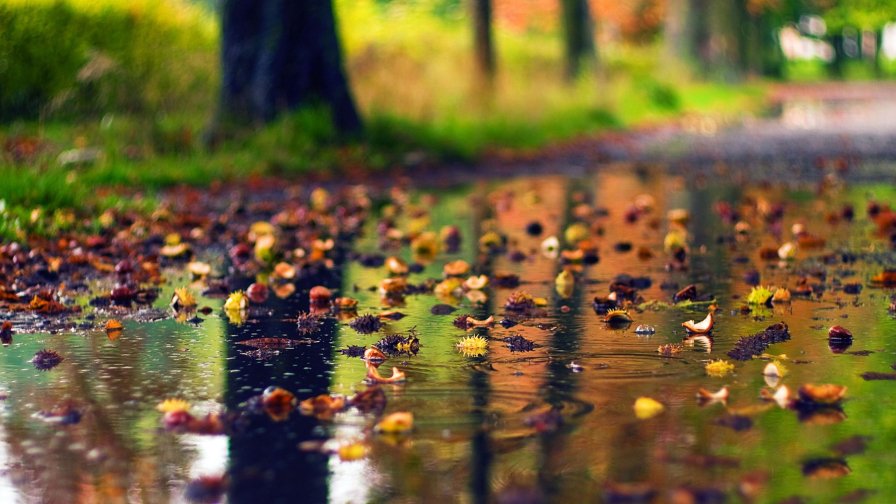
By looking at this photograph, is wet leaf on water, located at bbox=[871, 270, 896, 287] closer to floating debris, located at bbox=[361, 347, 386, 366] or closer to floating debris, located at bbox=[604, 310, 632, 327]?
floating debris, located at bbox=[604, 310, 632, 327]

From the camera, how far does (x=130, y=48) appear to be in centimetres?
1852

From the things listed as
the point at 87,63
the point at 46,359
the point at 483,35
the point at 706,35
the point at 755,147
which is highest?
the point at 706,35

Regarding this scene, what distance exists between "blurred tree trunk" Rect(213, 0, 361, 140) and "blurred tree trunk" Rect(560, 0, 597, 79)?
1381 cm

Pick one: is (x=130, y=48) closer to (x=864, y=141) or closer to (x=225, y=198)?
(x=225, y=198)

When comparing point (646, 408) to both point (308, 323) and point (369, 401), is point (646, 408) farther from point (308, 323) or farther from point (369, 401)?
point (308, 323)

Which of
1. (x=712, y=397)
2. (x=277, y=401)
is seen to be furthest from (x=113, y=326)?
(x=712, y=397)

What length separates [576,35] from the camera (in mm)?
29234

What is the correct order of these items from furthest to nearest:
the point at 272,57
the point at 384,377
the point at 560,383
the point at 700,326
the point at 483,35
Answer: the point at 483,35 < the point at 272,57 < the point at 700,326 < the point at 384,377 < the point at 560,383

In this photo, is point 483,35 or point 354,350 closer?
point 354,350

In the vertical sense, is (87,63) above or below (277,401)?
above

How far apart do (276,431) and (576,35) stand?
2590cm

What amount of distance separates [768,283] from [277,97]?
29.6 feet

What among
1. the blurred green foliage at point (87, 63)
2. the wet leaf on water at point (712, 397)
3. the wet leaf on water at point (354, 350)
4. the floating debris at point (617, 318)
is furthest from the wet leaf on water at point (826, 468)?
the blurred green foliage at point (87, 63)

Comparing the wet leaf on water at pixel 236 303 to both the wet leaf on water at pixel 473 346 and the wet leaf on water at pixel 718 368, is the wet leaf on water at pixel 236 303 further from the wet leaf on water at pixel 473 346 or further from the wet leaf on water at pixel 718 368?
the wet leaf on water at pixel 718 368
